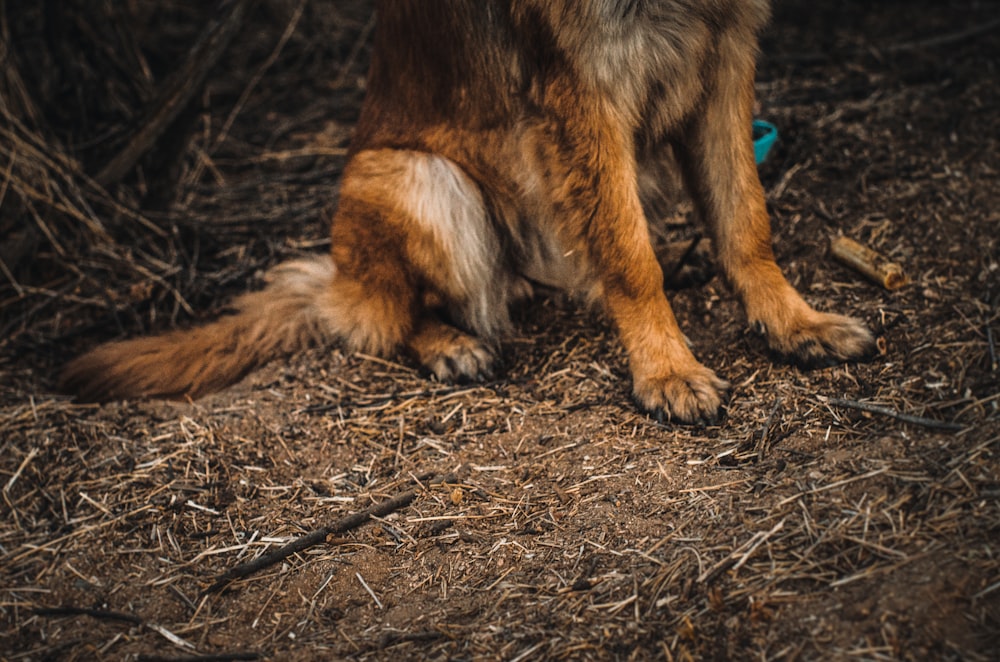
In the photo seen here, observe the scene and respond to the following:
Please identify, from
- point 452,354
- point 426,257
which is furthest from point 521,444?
point 426,257

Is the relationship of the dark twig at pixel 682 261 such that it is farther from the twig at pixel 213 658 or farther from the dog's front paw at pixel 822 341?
the twig at pixel 213 658

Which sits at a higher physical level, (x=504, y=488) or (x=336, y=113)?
(x=336, y=113)

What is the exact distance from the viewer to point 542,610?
218cm

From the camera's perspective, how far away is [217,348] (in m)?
3.63

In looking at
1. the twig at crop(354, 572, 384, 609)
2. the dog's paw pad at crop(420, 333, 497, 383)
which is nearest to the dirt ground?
the twig at crop(354, 572, 384, 609)

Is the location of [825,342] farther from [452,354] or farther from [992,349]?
[452,354]

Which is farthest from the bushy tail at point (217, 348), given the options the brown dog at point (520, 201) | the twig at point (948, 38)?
the twig at point (948, 38)

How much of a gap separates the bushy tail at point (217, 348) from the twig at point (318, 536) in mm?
1175

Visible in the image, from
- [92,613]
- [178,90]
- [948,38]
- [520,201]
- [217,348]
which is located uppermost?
[178,90]

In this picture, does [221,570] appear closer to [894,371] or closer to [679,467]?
[679,467]

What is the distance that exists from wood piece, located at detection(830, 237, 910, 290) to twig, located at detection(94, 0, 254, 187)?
3.08m

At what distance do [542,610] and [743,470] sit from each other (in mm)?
754

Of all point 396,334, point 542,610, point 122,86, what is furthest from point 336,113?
point 542,610

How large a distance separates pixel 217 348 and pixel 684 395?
6.49 feet
